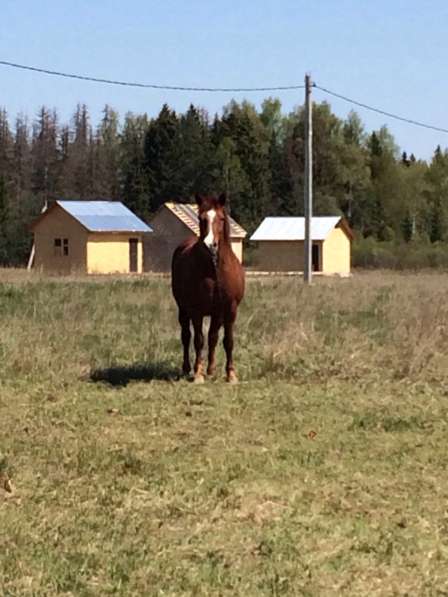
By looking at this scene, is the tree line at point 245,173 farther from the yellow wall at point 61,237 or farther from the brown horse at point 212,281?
the brown horse at point 212,281

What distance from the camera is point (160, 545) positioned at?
6086 millimetres

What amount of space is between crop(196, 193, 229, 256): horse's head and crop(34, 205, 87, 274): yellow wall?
45.9 meters

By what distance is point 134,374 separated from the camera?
12.4 m

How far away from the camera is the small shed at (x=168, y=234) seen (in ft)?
211

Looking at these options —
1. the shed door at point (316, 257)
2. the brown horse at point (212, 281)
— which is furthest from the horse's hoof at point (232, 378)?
the shed door at point (316, 257)

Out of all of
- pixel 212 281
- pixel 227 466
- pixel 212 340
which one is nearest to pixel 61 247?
pixel 212 340

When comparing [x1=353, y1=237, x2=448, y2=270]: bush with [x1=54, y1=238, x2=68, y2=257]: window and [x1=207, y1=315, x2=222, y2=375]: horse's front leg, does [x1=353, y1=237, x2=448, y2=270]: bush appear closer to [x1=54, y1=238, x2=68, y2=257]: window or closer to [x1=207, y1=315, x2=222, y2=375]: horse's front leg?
[x1=54, y1=238, x2=68, y2=257]: window

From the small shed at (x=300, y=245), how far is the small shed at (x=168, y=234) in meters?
1.90

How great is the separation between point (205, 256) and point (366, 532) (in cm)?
619

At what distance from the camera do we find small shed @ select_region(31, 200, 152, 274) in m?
59.5

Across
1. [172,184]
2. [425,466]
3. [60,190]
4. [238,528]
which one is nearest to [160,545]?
[238,528]

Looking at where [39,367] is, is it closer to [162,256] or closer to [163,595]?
[163,595]

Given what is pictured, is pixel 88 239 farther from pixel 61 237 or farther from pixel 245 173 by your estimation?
pixel 245 173

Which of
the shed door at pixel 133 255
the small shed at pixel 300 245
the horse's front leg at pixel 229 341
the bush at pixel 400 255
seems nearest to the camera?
the horse's front leg at pixel 229 341
